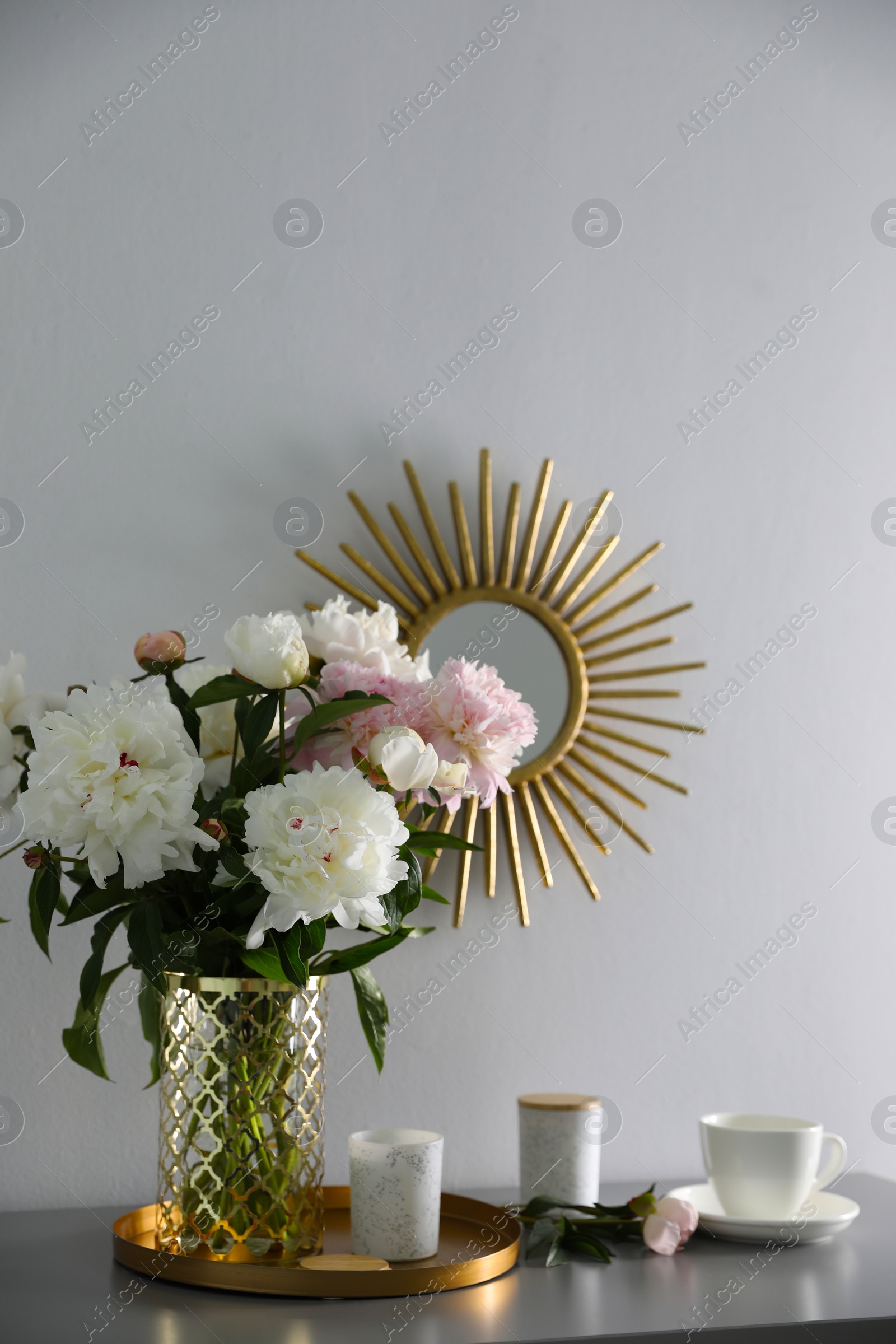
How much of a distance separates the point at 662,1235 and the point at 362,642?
616 millimetres

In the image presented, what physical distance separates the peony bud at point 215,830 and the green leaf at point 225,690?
0.36 ft

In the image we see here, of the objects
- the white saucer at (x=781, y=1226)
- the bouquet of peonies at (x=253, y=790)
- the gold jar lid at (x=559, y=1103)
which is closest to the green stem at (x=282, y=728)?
the bouquet of peonies at (x=253, y=790)

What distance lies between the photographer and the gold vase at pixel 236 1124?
92cm

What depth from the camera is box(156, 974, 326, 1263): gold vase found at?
0.92 metres

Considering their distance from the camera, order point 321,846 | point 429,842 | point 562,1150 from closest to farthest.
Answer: point 321,846, point 429,842, point 562,1150

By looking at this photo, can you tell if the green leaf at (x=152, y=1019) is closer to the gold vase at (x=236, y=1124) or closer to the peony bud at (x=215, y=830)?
the gold vase at (x=236, y=1124)

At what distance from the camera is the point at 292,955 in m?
0.87

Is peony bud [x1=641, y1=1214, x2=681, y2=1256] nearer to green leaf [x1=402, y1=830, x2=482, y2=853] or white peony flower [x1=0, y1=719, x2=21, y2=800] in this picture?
green leaf [x1=402, y1=830, x2=482, y2=853]

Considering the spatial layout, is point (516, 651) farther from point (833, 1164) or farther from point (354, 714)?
point (833, 1164)

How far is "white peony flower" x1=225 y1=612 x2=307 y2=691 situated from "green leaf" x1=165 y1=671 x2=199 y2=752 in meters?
0.08

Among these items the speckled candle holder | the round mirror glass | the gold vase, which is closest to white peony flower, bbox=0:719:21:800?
the gold vase

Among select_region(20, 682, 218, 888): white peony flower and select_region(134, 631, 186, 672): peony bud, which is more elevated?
select_region(134, 631, 186, 672): peony bud

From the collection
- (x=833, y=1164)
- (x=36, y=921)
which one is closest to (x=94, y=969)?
(x=36, y=921)

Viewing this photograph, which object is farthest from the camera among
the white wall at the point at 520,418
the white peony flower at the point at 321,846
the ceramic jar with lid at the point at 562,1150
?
the white wall at the point at 520,418
